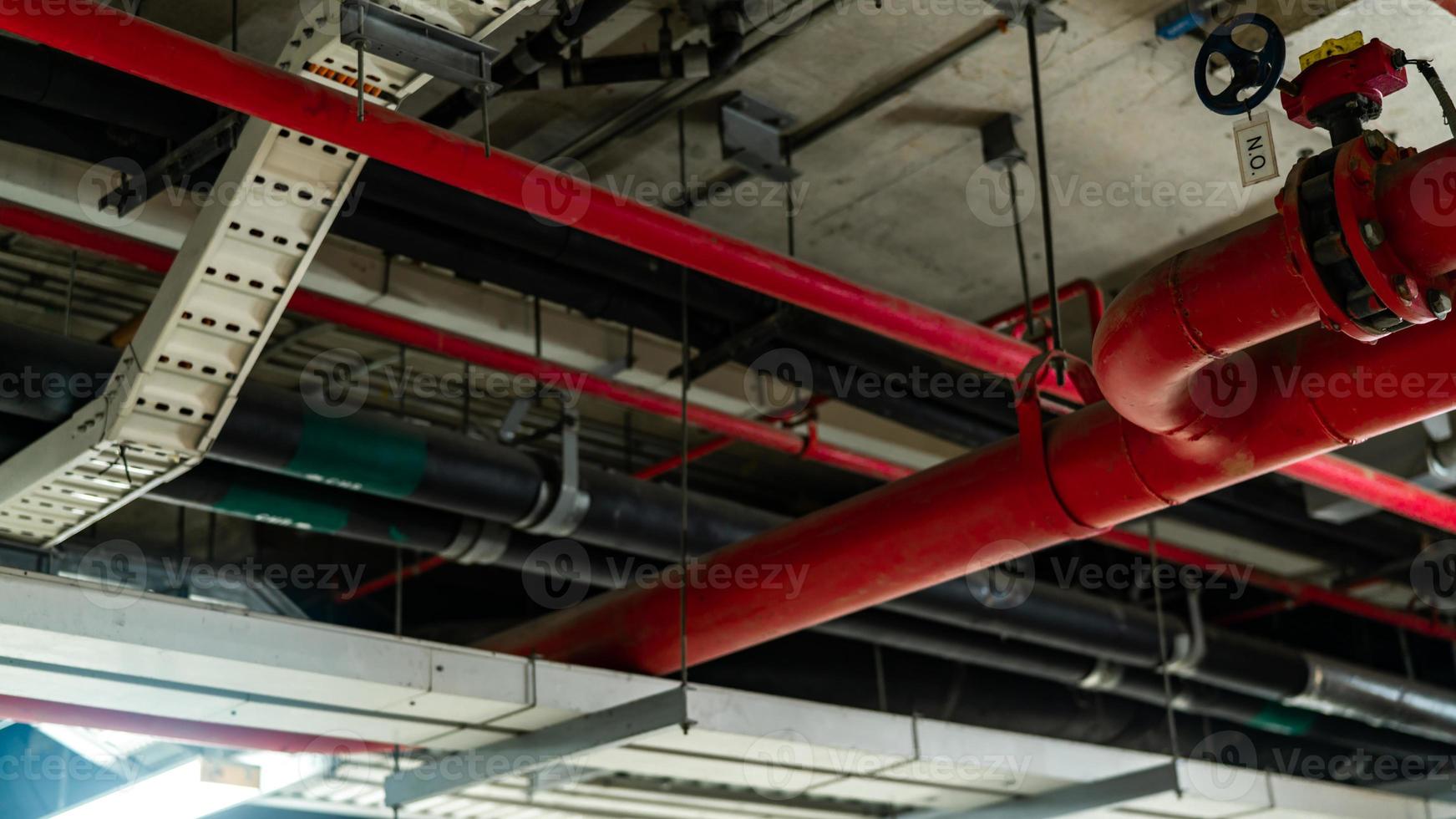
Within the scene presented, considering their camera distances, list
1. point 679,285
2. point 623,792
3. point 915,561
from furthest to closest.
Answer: point 623,792 < point 679,285 < point 915,561

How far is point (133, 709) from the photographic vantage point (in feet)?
11.1

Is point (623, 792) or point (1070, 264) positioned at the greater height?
point (1070, 264)

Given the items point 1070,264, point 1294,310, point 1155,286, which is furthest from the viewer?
point 1070,264

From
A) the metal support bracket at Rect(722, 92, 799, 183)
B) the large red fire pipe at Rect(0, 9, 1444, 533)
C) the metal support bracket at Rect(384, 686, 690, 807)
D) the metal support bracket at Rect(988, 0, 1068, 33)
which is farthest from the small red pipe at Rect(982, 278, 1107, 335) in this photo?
the metal support bracket at Rect(384, 686, 690, 807)

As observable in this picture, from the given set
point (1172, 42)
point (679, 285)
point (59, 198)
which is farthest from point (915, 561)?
point (59, 198)

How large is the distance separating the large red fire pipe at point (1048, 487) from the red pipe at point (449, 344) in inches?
23.1

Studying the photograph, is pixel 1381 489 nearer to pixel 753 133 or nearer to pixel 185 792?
pixel 753 133

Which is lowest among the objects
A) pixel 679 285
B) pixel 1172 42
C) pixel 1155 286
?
pixel 1155 286

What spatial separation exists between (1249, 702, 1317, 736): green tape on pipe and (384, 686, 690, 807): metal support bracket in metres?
3.51

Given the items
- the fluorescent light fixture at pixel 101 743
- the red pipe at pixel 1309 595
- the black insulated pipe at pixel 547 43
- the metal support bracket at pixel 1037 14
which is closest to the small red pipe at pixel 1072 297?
the metal support bracket at pixel 1037 14

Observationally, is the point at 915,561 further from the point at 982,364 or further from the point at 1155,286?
the point at 1155,286

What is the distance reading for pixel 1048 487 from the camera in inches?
115

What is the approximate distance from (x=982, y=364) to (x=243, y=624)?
166 cm

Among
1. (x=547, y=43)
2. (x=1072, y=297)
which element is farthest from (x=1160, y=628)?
(x=547, y=43)
